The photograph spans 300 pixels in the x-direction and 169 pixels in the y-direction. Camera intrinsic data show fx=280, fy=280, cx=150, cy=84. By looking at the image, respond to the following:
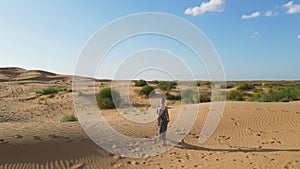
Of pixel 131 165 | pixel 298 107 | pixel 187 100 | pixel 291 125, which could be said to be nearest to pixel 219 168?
pixel 131 165

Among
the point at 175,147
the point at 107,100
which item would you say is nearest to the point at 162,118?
the point at 175,147

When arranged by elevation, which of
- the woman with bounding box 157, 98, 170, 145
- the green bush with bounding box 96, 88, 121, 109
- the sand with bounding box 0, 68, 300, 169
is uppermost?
the green bush with bounding box 96, 88, 121, 109

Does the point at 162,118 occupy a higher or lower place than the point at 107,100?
lower

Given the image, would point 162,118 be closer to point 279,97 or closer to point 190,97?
point 190,97

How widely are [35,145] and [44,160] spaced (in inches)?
36.4

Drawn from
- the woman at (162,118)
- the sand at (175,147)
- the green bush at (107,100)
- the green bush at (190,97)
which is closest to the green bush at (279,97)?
the green bush at (190,97)

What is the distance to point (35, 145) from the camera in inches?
323

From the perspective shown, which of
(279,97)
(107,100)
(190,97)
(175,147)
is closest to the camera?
(175,147)

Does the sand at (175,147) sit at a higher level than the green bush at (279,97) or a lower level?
lower

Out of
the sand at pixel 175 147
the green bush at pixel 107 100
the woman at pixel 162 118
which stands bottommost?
the sand at pixel 175 147

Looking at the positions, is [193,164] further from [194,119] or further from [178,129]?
[194,119]

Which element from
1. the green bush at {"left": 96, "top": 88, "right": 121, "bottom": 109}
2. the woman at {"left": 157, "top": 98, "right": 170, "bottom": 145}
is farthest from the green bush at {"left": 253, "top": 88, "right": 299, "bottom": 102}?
the woman at {"left": 157, "top": 98, "right": 170, "bottom": 145}

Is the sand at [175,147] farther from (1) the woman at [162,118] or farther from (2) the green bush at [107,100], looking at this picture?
(2) the green bush at [107,100]

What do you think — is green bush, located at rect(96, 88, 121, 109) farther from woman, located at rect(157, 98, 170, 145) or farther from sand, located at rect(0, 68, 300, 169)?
woman, located at rect(157, 98, 170, 145)
